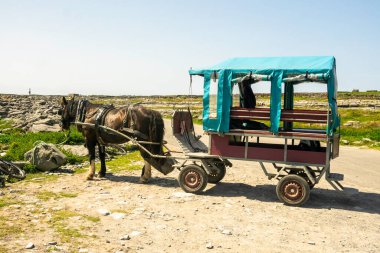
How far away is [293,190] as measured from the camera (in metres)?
10.1

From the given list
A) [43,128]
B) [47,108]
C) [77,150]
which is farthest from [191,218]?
[47,108]

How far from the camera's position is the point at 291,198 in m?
10.1

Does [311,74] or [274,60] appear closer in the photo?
[311,74]

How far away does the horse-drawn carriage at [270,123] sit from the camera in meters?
9.90

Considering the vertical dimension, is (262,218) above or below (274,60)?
below

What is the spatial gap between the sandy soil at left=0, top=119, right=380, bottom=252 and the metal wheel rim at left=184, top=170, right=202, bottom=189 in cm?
39

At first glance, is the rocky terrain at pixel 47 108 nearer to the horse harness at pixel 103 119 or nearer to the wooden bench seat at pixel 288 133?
the horse harness at pixel 103 119

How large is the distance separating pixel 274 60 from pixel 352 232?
532cm

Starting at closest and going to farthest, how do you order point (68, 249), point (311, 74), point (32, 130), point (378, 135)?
point (68, 249) < point (311, 74) < point (32, 130) < point (378, 135)

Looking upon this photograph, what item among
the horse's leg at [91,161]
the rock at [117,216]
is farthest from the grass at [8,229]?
the horse's leg at [91,161]

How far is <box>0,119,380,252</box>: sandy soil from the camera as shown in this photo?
7.11 metres

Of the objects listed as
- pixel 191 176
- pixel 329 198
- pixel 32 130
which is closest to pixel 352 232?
Answer: pixel 329 198

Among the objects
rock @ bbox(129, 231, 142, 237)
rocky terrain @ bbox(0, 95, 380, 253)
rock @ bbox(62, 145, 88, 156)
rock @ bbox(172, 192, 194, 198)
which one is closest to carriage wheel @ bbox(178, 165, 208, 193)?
rock @ bbox(172, 192, 194, 198)

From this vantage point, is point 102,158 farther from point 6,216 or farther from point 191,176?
point 6,216
